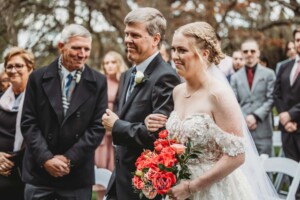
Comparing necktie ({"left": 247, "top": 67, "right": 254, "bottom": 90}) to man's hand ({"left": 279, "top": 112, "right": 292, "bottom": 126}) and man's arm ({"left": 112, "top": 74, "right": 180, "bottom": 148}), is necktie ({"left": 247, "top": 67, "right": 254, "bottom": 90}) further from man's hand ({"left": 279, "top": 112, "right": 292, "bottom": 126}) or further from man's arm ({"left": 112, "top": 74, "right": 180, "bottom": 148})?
man's arm ({"left": 112, "top": 74, "right": 180, "bottom": 148})

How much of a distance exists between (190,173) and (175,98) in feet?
1.86

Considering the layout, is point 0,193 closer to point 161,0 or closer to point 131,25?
point 131,25

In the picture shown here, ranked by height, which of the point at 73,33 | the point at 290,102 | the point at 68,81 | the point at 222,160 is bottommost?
the point at 222,160

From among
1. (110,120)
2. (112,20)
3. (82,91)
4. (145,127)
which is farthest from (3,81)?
(112,20)

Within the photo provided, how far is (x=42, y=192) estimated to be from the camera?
4.37 m

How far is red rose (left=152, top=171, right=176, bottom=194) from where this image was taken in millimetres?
3324

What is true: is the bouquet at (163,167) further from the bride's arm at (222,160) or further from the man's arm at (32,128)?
the man's arm at (32,128)

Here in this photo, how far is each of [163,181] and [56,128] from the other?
4.44ft

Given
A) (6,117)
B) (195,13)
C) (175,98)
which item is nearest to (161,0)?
(195,13)

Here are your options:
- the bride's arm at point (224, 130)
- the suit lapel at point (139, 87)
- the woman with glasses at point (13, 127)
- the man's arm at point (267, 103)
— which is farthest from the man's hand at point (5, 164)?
the man's arm at point (267, 103)

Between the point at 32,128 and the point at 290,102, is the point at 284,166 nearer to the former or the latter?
the point at 32,128

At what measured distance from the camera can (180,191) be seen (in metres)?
3.39

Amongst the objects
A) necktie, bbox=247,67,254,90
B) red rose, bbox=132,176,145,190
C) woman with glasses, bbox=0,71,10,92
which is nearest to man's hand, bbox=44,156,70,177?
red rose, bbox=132,176,145,190

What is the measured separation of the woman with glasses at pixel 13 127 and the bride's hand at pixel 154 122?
161 cm
